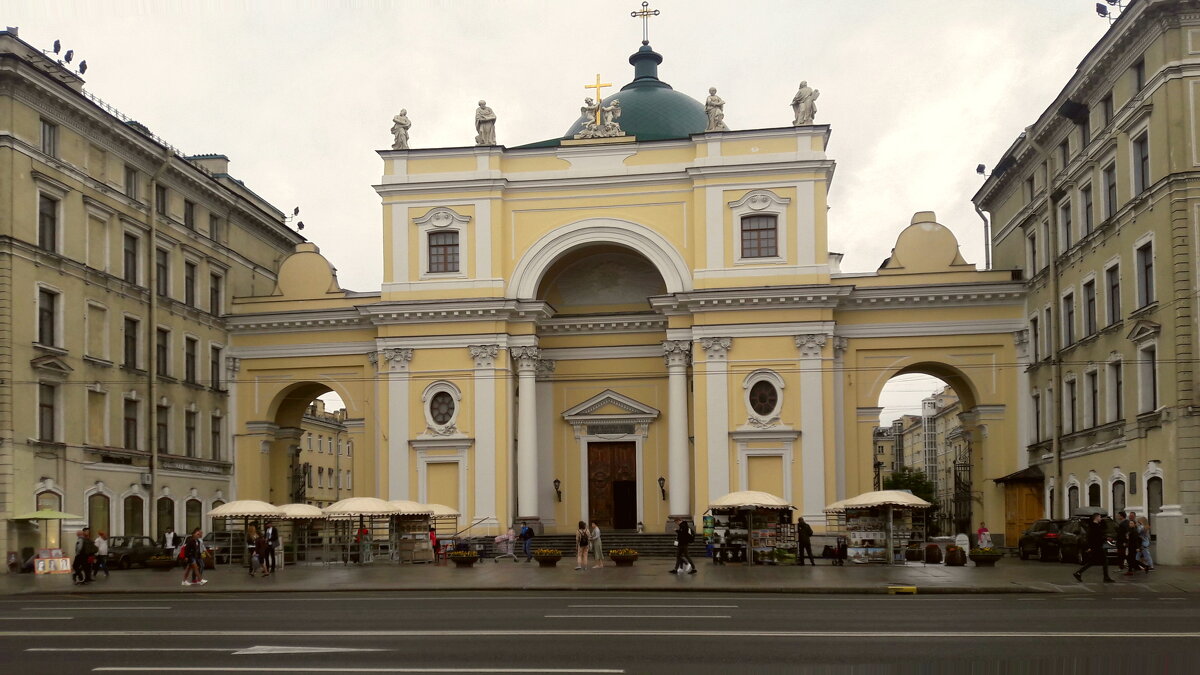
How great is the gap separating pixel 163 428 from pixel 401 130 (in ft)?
45.5

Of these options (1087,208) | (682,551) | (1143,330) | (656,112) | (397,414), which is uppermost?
(656,112)

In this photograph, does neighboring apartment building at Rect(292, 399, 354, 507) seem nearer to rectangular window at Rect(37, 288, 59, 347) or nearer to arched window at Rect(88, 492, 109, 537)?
arched window at Rect(88, 492, 109, 537)

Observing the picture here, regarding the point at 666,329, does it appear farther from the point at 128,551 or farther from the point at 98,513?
the point at 98,513

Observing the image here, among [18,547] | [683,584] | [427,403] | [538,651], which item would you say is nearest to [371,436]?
[427,403]

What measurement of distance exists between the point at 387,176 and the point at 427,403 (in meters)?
8.55

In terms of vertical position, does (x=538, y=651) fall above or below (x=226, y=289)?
below

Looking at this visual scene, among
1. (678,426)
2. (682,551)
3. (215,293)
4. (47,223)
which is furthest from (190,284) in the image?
(682,551)

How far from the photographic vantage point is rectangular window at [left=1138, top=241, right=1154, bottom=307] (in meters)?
36.2

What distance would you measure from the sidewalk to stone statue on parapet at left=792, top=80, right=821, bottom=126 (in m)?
17.2

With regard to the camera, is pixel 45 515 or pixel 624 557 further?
pixel 624 557

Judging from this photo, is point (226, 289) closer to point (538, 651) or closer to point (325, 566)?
point (325, 566)

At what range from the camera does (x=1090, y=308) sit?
41.9 meters

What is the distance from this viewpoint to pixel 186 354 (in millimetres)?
50781

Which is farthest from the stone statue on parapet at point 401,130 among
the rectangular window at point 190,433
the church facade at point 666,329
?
the rectangular window at point 190,433
